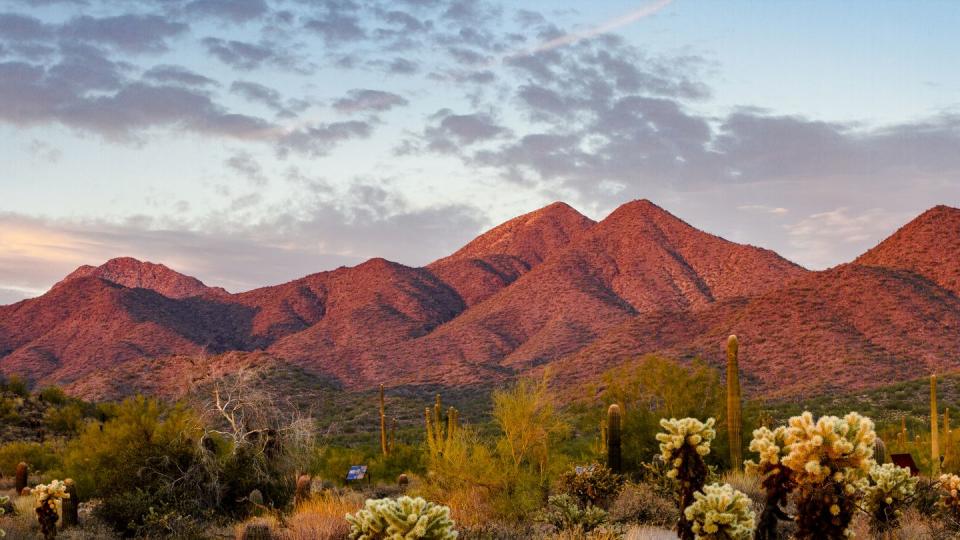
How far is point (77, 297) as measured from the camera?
87.4 m

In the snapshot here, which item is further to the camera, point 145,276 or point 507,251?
point 145,276

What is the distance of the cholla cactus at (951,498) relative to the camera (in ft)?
40.4

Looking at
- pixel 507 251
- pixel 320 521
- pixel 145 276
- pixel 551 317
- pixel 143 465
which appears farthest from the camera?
pixel 145 276

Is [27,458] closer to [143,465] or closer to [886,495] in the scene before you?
[143,465]

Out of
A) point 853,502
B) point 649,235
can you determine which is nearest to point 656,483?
point 853,502

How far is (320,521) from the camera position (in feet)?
41.9

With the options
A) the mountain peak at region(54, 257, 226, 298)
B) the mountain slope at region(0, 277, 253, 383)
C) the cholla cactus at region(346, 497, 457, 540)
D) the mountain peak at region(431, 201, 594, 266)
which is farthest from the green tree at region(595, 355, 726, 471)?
the mountain peak at region(54, 257, 226, 298)

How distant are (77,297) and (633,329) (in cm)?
5868

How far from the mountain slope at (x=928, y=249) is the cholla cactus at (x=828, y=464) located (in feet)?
195

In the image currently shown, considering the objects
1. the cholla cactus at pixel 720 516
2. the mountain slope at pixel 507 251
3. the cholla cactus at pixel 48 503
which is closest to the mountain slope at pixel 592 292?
the mountain slope at pixel 507 251

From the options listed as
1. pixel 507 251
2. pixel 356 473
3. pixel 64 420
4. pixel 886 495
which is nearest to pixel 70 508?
pixel 356 473

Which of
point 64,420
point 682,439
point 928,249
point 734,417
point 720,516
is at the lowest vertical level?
point 64,420

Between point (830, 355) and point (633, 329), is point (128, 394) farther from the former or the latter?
point (830, 355)

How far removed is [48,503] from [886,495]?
42.6ft
